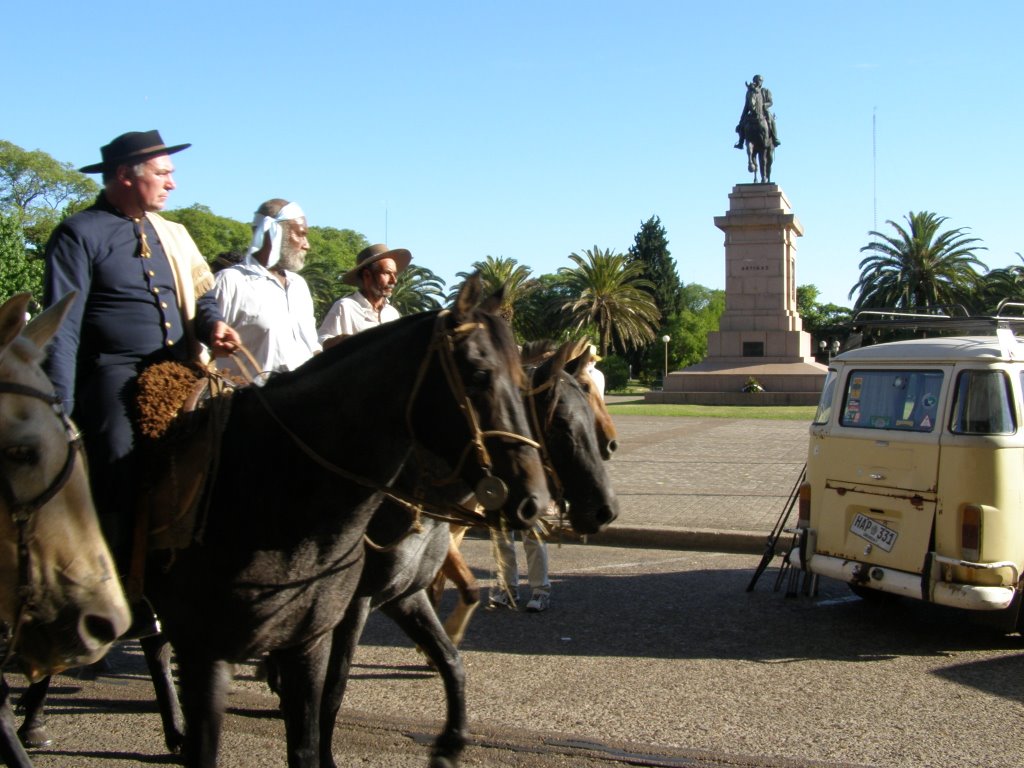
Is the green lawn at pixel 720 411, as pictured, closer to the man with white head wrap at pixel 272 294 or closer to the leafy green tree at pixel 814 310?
the man with white head wrap at pixel 272 294

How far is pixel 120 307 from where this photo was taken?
3.93 m

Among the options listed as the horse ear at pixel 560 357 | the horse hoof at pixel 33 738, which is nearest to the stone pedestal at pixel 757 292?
the horse ear at pixel 560 357

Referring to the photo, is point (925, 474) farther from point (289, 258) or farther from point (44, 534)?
point (44, 534)

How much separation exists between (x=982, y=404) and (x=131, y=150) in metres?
5.94

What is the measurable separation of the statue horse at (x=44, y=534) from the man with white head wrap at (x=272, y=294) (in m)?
1.96

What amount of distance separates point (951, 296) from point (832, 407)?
5392 centimetres

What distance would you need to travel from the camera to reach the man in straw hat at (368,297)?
5.98 meters

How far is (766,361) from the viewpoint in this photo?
42031 mm

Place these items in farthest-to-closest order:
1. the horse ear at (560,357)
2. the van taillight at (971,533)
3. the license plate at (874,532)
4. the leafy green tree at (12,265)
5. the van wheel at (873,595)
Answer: the leafy green tree at (12,265)
the van wheel at (873,595)
the license plate at (874,532)
the van taillight at (971,533)
the horse ear at (560,357)

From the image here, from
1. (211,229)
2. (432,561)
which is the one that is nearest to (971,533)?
(432,561)

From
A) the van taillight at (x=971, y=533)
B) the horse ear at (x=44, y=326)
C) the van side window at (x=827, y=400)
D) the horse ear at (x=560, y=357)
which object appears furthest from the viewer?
the van side window at (x=827, y=400)

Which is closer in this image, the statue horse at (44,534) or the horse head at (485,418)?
the statue horse at (44,534)

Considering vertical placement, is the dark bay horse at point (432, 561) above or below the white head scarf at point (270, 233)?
below

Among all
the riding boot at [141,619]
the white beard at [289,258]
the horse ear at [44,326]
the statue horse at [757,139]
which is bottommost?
the riding boot at [141,619]
